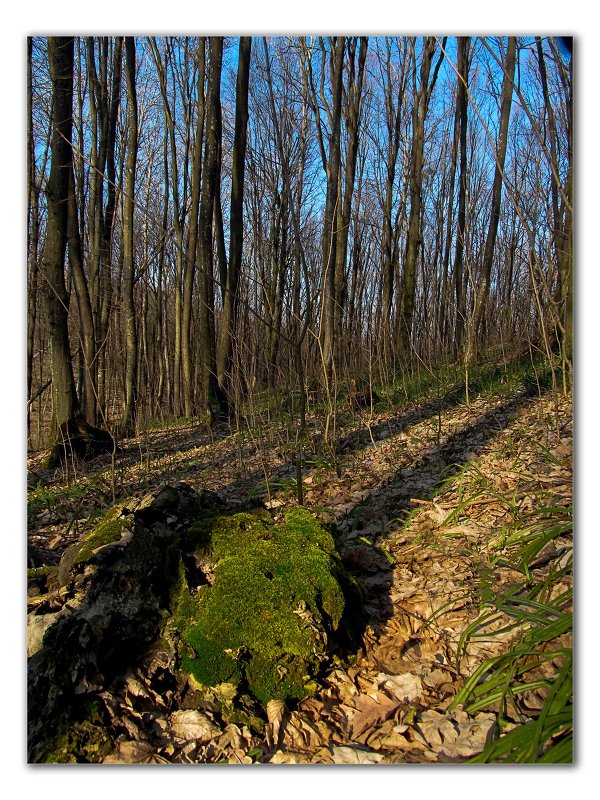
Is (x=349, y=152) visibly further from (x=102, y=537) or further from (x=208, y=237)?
(x=102, y=537)

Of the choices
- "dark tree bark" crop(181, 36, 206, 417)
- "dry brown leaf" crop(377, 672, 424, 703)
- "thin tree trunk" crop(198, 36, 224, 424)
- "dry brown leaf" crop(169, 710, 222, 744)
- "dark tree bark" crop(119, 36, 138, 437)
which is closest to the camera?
"dry brown leaf" crop(169, 710, 222, 744)

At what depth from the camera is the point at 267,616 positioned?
1.76 meters

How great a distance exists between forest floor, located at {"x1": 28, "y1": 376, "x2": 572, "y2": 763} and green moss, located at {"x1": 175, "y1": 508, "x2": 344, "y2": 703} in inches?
4.6

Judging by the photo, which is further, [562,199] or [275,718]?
[562,199]

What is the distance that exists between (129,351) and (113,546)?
6.36m

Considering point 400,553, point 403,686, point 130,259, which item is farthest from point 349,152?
point 403,686

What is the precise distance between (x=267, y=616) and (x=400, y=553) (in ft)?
3.29

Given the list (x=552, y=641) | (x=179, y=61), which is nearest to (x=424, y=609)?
(x=552, y=641)

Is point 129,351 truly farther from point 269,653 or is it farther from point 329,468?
point 269,653

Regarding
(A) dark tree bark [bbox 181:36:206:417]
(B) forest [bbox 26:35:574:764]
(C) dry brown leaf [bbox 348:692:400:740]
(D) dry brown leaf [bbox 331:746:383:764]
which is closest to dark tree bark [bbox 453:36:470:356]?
(B) forest [bbox 26:35:574:764]

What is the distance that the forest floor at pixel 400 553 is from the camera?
1.47 m

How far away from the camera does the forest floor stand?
1.47 m

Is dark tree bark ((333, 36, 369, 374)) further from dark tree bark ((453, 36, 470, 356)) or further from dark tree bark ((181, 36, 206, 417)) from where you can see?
dark tree bark ((181, 36, 206, 417))

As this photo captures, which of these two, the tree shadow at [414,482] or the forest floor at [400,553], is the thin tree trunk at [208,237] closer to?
the forest floor at [400,553]
